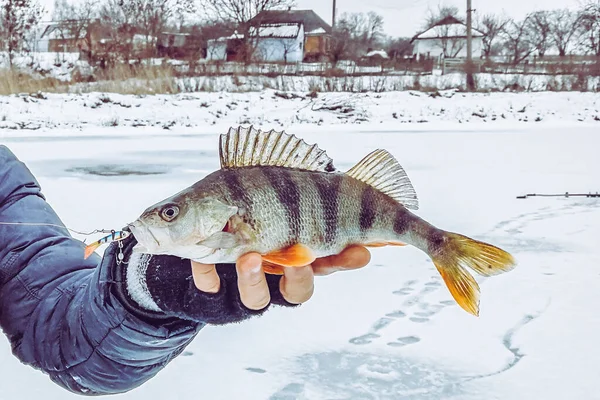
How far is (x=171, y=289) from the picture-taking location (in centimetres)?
144

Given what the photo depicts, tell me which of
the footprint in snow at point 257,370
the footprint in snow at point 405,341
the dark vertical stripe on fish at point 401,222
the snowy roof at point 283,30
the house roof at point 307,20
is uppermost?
the house roof at point 307,20

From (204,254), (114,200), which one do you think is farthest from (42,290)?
(114,200)

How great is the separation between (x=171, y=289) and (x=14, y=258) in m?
0.69

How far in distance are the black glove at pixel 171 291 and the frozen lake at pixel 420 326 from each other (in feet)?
3.64

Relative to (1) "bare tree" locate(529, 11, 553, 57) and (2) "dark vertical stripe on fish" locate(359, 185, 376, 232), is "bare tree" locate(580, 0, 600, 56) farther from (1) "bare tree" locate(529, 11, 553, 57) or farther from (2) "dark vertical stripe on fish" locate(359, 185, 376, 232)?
(2) "dark vertical stripe on fish" locate(359, 185, 376, 232)

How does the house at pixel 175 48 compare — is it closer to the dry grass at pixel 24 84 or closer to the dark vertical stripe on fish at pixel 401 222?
the dry grass at pixel 24 84

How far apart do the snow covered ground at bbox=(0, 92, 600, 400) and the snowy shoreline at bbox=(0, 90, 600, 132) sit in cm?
230

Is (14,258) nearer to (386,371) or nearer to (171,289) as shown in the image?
(171,289)

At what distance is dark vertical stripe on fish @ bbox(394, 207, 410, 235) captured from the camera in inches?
51.5

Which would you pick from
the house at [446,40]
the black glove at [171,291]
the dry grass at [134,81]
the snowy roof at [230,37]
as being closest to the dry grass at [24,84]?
the dry grass at [134,81]

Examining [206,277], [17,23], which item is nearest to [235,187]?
[206,277]

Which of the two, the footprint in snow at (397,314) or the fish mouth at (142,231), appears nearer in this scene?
the fish mouth at (142,231)

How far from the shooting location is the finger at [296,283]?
1.31m

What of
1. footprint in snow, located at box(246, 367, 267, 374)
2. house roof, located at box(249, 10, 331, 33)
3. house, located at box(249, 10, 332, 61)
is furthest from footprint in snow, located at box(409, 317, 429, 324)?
house, located at box(249, 10, 332, 61)
